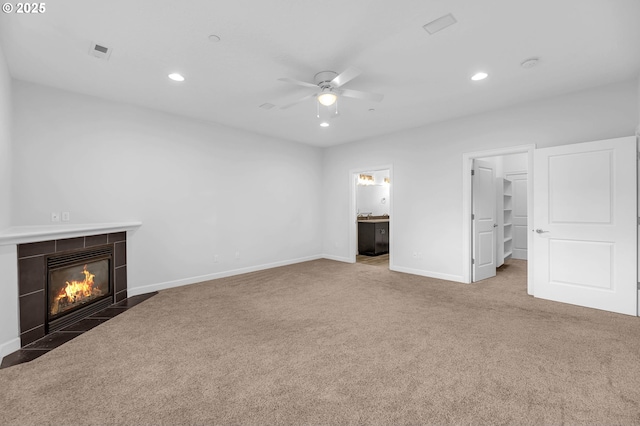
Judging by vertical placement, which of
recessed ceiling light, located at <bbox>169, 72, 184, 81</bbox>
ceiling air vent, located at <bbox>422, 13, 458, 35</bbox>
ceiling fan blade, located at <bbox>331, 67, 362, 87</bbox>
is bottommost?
ceiling fan blade, located at <bbox>331, 67, 362, 87</bbox>

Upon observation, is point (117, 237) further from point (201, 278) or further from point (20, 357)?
point (20, 357)

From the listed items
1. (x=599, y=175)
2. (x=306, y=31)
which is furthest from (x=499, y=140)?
(x=306, y=31)

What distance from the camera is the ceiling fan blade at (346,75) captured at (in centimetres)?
258

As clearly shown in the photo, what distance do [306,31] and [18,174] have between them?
145 inches

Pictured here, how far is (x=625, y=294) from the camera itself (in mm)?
3238

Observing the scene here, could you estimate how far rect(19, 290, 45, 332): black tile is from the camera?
2.59 meters

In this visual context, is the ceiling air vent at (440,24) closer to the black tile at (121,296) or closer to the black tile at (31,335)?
the black tile at (31,335)

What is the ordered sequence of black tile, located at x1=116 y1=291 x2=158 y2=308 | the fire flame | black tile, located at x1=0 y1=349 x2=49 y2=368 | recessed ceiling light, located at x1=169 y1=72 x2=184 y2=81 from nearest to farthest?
black tile, located at x1=0 y1=349 x2=49 y2=368 → the fire flame → recessed ceiling light, located at x1=169 y1=72 x2=184 y2=81 → black tile, located at x1=116 y1=291 x2=158 y2=308

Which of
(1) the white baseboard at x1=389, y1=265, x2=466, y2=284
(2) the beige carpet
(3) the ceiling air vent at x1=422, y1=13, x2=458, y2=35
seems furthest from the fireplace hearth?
(1) the white baseboard at x1=389, y1=265, x2=466, y2=284

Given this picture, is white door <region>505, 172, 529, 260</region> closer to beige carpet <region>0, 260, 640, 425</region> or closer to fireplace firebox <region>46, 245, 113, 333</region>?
beige carpet <region>0, 260, 640, 425</region>

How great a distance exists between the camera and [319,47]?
2613 millimetres

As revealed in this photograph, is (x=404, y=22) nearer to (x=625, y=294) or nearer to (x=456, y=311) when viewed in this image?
(x=456, y=311)

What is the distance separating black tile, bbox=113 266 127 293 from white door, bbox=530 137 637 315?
5.68 m

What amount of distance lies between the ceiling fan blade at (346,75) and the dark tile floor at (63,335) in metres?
3.61
